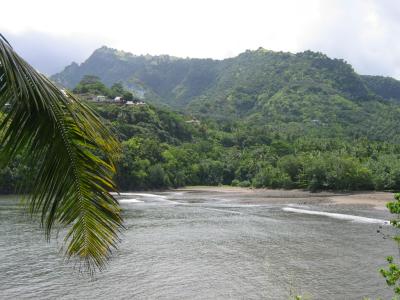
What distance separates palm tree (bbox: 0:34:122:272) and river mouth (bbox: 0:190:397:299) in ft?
70.8

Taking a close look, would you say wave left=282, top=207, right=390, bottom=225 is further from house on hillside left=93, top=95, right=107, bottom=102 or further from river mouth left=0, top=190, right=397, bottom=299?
house on hillside left=93, top=95, right=107, bottom=102

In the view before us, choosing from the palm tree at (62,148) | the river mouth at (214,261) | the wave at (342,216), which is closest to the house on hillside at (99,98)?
the wave at (342,216)

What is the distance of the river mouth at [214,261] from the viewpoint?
2602cm

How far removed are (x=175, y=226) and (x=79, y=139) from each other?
46.0 m

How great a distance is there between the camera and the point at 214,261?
3347 cm

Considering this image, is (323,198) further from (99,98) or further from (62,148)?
(99,98)

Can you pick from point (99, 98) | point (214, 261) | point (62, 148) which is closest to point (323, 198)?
point (214, 261)

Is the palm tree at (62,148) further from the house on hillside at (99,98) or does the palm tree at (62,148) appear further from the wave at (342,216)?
the house on hillside at (99,98)

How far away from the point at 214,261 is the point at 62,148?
100ft

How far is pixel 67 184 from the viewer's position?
14.0 feet

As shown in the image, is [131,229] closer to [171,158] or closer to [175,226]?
[175,226]

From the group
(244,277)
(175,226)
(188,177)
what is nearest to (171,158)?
(188,177)

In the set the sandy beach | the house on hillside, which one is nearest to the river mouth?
the sandy beach

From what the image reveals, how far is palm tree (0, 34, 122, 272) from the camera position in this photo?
150 inches
